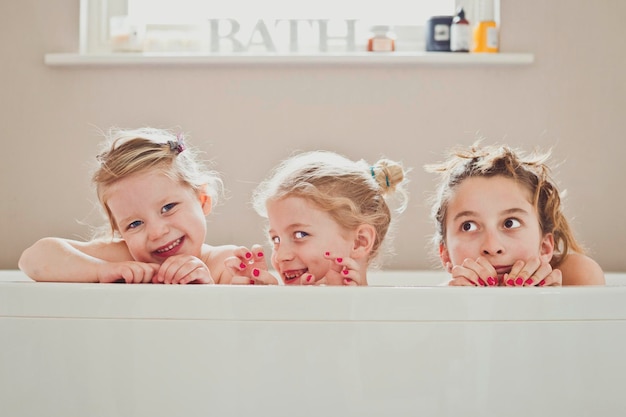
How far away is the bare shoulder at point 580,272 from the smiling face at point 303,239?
404mm

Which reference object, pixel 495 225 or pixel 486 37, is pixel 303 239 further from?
pixel 486 37

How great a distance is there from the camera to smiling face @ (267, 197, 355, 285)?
138 cm

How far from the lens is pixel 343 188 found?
1.44 m

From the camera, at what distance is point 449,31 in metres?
2.17

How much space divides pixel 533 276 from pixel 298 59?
1075 mm

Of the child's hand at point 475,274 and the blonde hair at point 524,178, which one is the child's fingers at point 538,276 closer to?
the child's hand at point 475,274

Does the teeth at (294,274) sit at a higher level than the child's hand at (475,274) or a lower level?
lower

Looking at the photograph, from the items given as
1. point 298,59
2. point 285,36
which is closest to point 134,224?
point 298,59

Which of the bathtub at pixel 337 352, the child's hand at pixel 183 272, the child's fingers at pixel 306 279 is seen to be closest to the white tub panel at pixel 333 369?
the bathtub at pixel 337 352

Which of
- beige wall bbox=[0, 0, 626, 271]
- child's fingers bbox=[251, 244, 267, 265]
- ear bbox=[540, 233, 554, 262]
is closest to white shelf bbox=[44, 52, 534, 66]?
beige wall bbox=[0, 0, 626, 271]

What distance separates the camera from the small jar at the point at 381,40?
85.4 inches

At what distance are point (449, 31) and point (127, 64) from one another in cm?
87

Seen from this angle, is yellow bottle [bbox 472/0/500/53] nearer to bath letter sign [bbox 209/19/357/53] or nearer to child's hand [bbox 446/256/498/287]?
bath letter sign [bbox 209/19/357/53]

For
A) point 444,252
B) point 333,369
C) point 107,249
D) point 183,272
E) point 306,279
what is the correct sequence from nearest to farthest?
point 333,369 < point 183,272 < point 306,279 < point 107,249 < point 444,252
